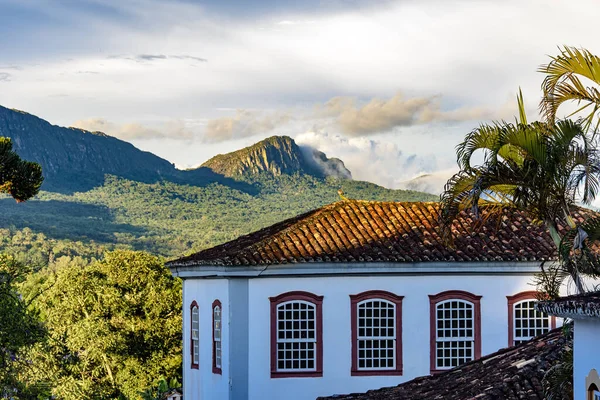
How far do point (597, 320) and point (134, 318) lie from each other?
38394mm

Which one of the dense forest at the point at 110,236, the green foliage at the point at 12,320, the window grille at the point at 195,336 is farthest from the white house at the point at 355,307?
the dense forest at the point at 110,236

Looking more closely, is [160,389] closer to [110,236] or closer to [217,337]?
[217,337]

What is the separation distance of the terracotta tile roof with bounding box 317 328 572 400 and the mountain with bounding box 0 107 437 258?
87.7 meters

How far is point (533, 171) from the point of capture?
13.6 meters

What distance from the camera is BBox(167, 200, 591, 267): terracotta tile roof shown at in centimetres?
2469

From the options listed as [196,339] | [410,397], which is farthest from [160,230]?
[410,397]

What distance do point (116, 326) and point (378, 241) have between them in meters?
23.5

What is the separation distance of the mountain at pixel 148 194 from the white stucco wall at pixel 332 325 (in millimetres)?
81015

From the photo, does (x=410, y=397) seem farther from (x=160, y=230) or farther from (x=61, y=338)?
(x=160, y=230)

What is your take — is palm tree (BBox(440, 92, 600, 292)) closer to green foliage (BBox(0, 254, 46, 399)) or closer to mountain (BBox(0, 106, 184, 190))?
green foliage (BBox(0, 254, 46, 399))

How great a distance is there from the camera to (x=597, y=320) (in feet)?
31.9

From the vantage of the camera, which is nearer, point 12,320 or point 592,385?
point 592,385

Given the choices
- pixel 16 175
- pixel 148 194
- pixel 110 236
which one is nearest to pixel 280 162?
pixel 148 194

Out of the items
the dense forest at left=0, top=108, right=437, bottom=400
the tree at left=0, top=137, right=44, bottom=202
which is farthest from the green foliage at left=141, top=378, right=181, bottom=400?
the tree at left=0, top=137, right=44, bottom=202
